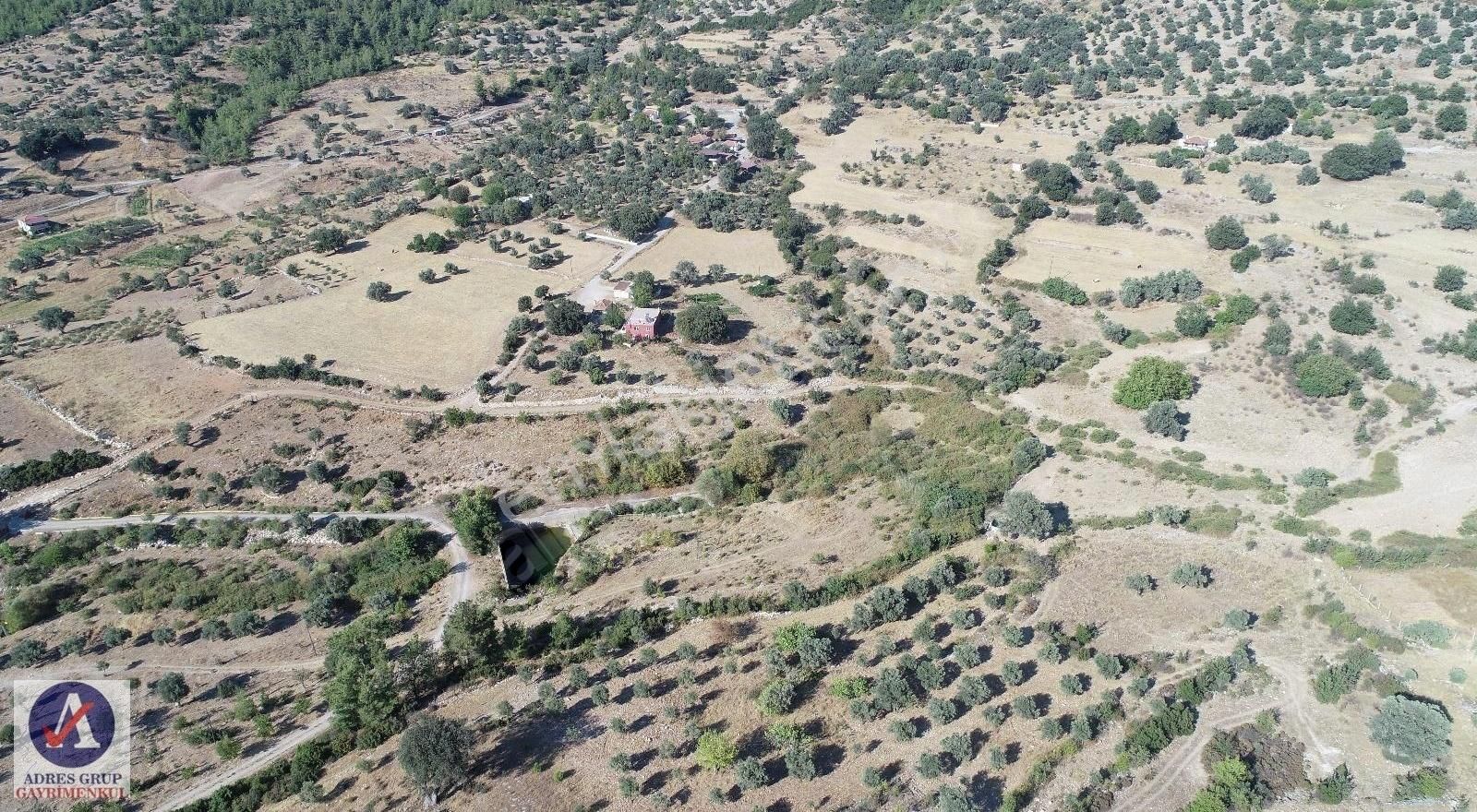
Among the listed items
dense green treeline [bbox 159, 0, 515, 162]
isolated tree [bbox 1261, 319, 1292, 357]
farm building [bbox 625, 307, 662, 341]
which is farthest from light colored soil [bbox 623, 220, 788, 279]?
dense green treeline [bbox 159, 0, 515, 162]

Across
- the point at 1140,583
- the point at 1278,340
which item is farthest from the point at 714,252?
the point at 1140,583

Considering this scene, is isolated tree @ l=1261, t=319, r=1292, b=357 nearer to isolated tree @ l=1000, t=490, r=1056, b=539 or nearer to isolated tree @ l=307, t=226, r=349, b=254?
isolated tree @ l=1000, t=490, r=1056, b=539

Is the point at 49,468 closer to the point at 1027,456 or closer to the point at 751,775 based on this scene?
the point at 751,775

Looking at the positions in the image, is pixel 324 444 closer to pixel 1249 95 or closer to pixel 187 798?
pixel 187 798

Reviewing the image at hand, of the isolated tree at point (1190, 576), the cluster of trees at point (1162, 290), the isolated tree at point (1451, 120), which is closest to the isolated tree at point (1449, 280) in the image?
the cluster of trees at point (1162, 290)

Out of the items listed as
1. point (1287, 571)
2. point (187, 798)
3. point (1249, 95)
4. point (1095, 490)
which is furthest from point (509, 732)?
point (1249, 95)

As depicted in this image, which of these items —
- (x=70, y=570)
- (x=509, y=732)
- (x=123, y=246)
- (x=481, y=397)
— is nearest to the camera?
(x=509, y=732)

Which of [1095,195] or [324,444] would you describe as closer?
[324,444]
